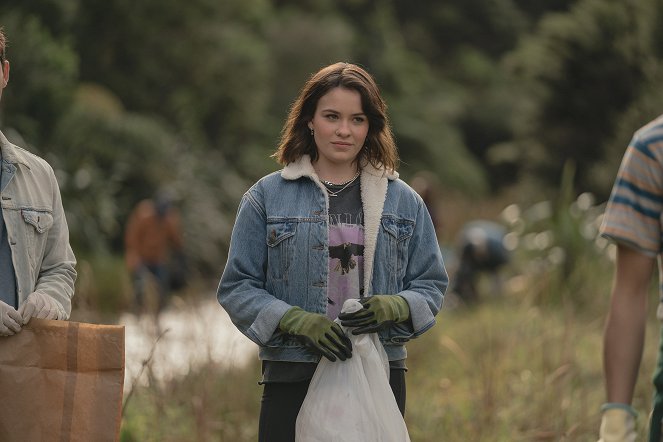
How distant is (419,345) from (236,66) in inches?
764

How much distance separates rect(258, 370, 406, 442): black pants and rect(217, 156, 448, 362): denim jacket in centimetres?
10

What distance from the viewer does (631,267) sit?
2.93 metres

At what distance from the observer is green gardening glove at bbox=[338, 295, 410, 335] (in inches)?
143

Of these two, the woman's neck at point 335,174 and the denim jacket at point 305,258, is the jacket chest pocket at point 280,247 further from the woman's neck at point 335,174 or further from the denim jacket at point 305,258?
the woman's neck at point 335,174

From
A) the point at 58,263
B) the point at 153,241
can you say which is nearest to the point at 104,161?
the point at 153,241

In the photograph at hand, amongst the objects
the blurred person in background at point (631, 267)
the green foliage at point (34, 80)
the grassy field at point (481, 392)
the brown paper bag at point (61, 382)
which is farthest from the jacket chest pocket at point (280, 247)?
the green foliage at point (34, 80)

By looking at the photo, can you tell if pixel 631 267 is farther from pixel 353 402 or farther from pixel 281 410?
pixel 281 410

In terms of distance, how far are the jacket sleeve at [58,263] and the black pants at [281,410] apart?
0.65 metres

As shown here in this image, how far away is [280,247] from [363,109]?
491 mm

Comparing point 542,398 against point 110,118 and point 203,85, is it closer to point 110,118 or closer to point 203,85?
point 110,118

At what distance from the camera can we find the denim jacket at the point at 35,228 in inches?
146

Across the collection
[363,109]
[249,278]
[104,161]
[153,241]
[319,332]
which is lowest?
[319,332]

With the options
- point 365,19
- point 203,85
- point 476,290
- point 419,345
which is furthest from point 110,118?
point 365,19

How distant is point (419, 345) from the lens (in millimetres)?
9242
